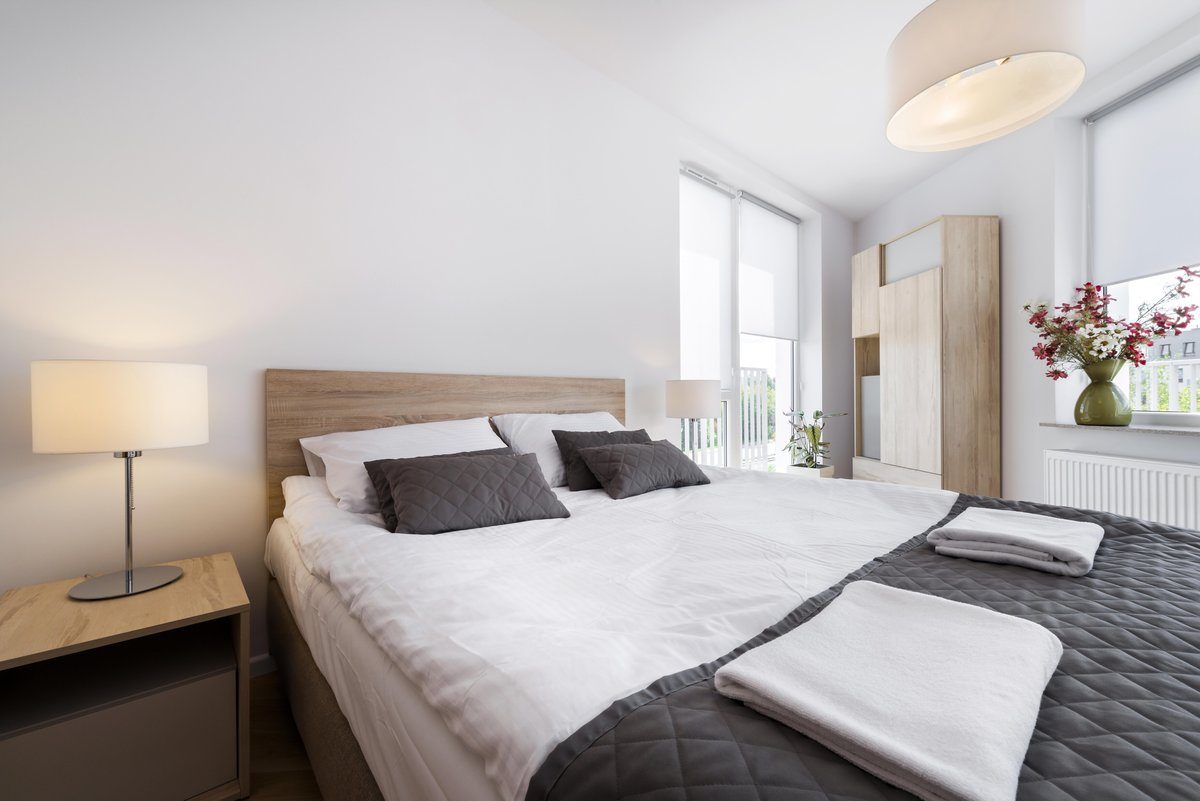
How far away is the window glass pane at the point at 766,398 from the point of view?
4.35 metres

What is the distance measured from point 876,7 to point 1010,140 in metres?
1.69

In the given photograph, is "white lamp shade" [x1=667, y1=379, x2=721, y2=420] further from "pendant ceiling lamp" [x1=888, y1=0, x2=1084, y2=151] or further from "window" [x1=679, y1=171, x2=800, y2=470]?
"pendant ceiling lamp" [x1=888, y1=0, x2=1084, y2=151]

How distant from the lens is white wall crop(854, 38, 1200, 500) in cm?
305

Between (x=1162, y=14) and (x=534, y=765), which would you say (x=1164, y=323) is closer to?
(x=1162, y=14)

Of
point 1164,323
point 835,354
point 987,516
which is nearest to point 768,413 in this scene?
point 835,354

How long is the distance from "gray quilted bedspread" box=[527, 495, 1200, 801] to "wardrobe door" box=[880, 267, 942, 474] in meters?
2.90

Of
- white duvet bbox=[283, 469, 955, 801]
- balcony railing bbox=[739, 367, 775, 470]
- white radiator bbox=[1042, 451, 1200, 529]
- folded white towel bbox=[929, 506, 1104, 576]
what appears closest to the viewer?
white duvet bbox=[283, 469, 955, 801]

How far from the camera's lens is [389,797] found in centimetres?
83

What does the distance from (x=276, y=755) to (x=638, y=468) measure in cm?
147

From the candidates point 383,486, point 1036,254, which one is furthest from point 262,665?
point 1036,254

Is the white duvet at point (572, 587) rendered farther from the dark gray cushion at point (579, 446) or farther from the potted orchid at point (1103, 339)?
the potted orchid at point (1103, 339)

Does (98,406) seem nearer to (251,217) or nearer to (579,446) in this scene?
(251,217)

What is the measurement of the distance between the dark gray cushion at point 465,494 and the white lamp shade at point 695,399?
1.53m

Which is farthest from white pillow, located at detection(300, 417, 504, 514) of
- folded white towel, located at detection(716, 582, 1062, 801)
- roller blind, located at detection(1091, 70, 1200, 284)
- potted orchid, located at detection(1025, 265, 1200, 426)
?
roller blind, located at detection(1091, 70, 1200, 284)
